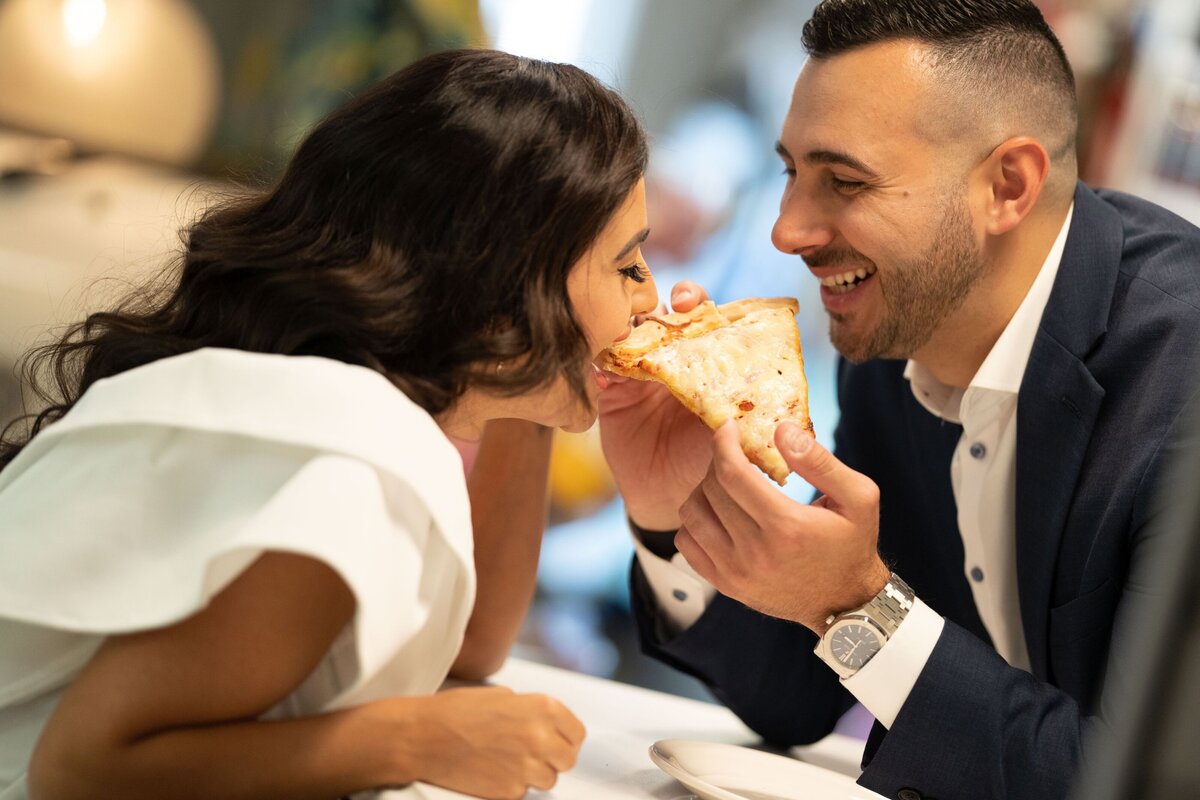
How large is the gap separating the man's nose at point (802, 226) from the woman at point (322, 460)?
29.9 inches

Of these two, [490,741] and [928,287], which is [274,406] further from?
[928,287]

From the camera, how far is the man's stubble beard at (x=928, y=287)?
2.54 meters

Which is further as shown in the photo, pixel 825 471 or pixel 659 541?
pixel 659 541

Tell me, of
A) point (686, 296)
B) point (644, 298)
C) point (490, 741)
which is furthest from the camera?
point (686, 296)

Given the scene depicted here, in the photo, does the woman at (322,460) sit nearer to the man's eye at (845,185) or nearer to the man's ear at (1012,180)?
the man's eye at (845,185)

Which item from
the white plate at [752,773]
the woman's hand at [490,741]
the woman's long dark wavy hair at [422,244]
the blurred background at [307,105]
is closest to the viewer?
the woman's hand at [490,741]

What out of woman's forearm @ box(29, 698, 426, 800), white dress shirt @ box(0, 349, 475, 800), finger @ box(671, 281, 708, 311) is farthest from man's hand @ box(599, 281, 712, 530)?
woman's forearm @ box(29, 698, 426, 800)

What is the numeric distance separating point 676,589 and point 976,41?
4.55 ft

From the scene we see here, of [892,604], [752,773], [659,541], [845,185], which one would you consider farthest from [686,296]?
[752,773]

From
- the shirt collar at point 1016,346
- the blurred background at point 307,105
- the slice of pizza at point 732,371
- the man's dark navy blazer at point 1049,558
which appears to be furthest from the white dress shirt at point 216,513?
the blurred background at point 307,105

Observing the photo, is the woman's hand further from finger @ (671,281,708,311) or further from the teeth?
the teeth

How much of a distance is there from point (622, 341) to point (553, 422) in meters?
0.28

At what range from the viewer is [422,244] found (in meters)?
1.64

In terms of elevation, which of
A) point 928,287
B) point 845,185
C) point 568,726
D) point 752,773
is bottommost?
point 752,773
